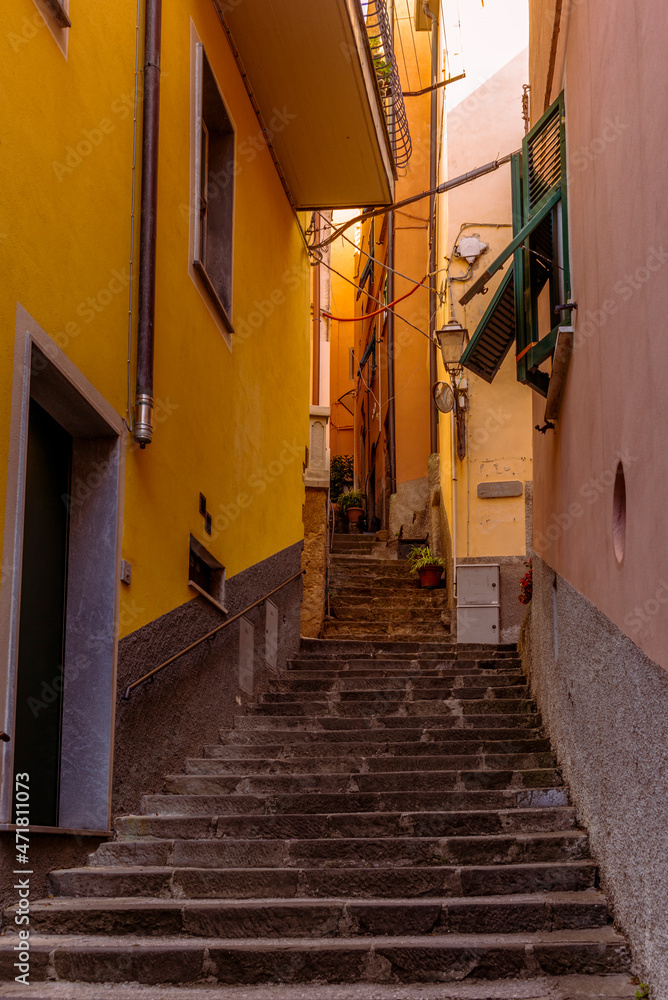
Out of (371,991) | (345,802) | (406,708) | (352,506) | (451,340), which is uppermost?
(451,340)

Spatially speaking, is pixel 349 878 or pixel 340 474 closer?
pixel 349 878

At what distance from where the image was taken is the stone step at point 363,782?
19.1 ft

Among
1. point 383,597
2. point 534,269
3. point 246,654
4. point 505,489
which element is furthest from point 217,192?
point 383,597

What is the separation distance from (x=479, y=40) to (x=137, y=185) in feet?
27.3

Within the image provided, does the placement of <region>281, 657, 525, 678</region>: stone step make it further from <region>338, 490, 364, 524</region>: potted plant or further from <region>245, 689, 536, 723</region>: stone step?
<region>338, 490, 364, 524</region>: potted plant

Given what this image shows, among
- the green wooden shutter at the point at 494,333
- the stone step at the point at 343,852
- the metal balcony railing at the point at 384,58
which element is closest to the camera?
the stone step at the point at 343,852

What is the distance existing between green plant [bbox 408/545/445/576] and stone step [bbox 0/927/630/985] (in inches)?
352

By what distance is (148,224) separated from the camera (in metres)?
5.69

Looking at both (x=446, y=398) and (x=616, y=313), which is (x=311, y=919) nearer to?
(x=616, y=313)

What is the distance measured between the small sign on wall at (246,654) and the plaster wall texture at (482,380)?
4054mm

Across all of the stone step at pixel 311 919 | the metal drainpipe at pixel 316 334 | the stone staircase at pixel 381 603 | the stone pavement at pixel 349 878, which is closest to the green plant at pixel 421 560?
the stone staircase at pixel 381 603

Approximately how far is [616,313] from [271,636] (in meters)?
4.97

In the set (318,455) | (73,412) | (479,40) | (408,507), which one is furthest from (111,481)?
(408,507)

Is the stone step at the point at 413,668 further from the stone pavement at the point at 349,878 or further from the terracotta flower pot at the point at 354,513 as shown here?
the terracotta flower pot at the point at 354,513
